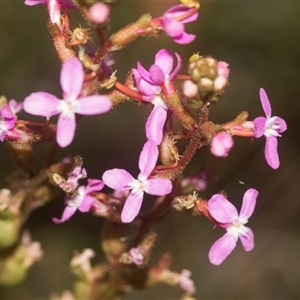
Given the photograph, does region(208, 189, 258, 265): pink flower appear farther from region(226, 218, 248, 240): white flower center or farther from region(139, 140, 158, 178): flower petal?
region(139, 140, 158, 178): flower petal

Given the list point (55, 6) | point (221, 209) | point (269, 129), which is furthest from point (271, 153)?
point (55, 6)

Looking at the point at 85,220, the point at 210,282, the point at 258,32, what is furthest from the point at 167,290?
the point at 258,32

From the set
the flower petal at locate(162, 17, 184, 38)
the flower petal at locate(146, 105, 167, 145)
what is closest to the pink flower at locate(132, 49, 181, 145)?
the flower petal at locate(146, 105, 167, 145)

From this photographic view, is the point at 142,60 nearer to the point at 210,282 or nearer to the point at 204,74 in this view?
the point at 210,282

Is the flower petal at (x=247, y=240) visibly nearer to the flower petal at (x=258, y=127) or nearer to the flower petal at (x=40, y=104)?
the flower petal at (x=258, y=127)

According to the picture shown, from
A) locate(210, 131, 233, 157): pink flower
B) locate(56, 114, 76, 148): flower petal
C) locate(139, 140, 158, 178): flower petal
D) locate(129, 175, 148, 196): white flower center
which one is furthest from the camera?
locate(129, 175, 148, 196): white flower center

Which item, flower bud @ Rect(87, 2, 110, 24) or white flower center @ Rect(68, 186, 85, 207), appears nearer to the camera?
flower bud @ Rect(87, 2, 110, 24)

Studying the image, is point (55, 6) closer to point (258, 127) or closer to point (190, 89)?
point (190, 89)
